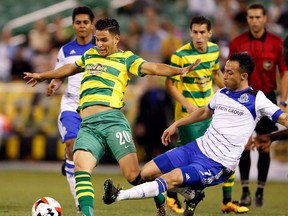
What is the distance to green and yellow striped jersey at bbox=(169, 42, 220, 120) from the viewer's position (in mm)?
12500

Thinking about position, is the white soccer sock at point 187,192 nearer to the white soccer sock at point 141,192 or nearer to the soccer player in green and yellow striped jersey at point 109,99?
the soccer player in green and yellow striped jersey at point 109,99

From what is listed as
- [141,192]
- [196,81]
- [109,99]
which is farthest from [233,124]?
[196,81]

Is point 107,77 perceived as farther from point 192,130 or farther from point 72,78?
point 192,130

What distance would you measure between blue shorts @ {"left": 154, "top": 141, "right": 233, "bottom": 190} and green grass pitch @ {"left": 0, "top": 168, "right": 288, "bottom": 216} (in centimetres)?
134

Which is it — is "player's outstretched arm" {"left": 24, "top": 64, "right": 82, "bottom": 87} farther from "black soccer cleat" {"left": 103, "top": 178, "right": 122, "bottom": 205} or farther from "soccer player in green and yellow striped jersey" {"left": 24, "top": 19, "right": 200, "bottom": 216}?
"black soccer cleat" {"left": 103, "top": 178, "right": 122, "bottom": 205}

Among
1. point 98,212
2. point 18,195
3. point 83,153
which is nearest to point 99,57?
point 83,153

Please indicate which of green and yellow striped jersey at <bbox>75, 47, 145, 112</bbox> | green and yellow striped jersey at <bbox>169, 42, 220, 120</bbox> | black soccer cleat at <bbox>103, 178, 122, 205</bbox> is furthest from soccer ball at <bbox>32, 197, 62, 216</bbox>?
green and yellow striped jersey at <bbox>169, 42, 220, 120</bbox>

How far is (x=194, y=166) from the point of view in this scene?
10.2 m

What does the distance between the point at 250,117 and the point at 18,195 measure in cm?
495

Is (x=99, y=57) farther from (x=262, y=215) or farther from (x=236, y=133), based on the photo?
(x=262, y=215)

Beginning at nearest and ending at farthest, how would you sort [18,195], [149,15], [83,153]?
[83,153] → [18,195] → [149,15]

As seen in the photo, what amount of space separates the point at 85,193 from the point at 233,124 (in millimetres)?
1943

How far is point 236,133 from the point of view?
34.5 feet

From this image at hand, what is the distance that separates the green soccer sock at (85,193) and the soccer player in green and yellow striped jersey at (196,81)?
281 cm
